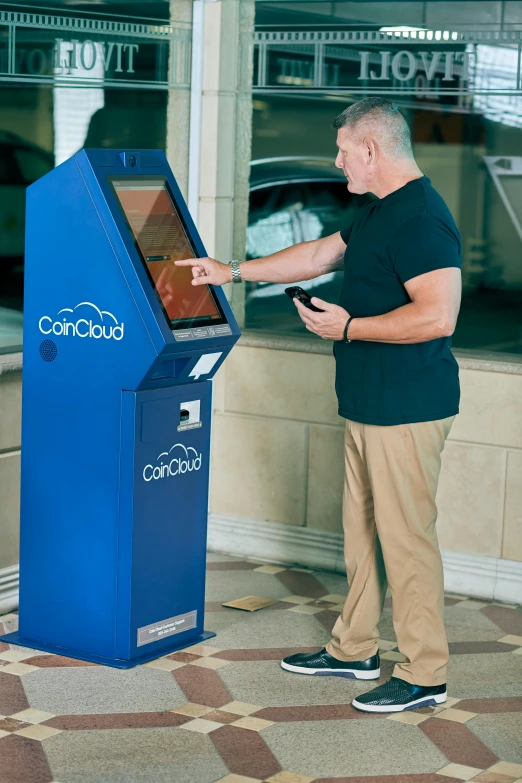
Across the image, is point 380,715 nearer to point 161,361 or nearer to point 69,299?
point 161,361

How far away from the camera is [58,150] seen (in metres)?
5.06

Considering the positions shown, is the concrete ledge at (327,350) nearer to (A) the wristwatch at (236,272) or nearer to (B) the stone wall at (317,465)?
(B) the stone wall at (317,465)

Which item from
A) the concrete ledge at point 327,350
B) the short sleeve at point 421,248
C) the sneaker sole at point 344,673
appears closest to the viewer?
the short sleeve at point 421,248

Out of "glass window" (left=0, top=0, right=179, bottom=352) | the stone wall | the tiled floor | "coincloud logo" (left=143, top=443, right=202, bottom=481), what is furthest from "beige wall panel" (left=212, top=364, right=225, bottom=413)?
"coincloud logo" (left=143, top=443, right=202, bottom=481)

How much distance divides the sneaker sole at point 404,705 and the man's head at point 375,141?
157 centimetres

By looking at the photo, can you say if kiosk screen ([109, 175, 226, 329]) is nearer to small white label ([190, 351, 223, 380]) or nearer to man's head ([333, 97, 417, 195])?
small white label ([190, 351, 223, 380])

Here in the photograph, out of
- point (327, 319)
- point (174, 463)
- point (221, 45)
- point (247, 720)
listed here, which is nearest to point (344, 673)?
point (247, 720)

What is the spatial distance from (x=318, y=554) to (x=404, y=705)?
1.60 meters

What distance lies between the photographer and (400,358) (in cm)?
383

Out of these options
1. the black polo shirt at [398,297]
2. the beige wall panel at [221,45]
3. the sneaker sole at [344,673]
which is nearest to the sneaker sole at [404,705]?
the sneaker sole at [344,673]

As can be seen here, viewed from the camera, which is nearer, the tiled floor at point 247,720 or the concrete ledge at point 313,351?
the tiled floor at point 247,720

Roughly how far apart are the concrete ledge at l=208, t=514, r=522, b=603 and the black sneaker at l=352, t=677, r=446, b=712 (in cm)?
119

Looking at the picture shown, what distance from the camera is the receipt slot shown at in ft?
13.0

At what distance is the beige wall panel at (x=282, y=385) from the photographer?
5.44 metres
